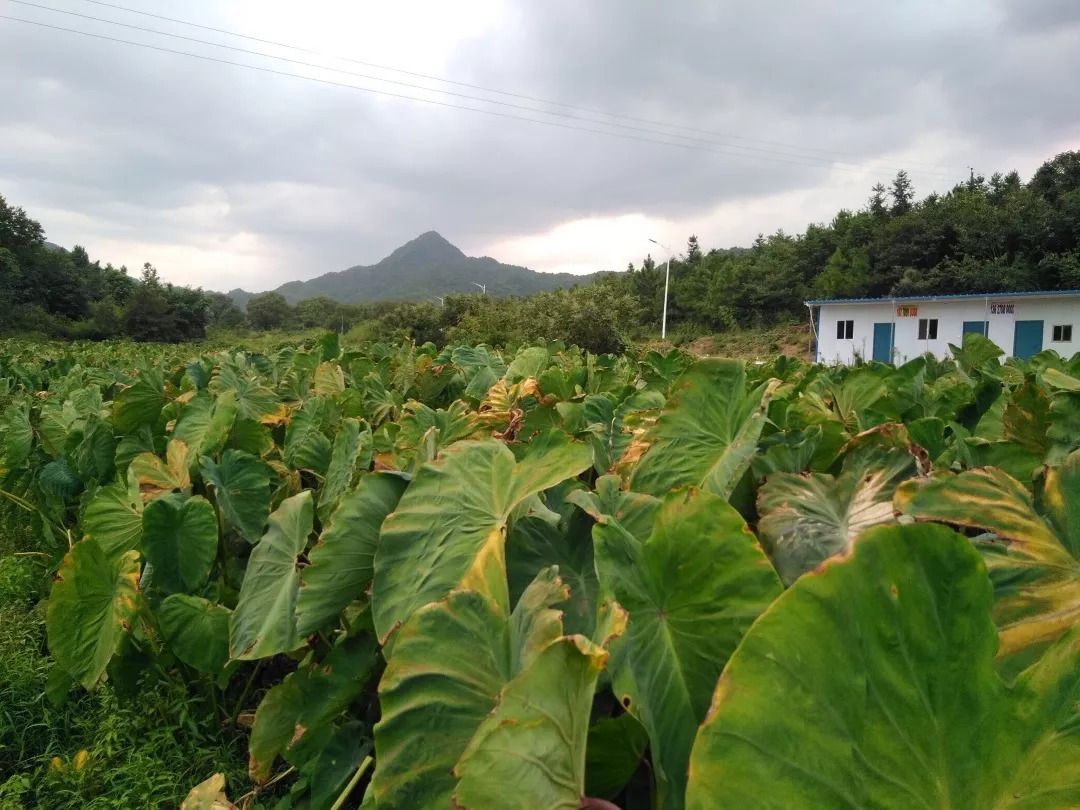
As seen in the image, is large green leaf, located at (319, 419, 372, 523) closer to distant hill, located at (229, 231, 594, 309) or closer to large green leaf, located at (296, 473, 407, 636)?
large green leaf, located at (296, 473, 407, 636)

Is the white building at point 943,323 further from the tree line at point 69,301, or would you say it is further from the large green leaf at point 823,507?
the tree line at point 69,301

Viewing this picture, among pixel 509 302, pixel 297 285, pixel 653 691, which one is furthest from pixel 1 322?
pixel 297 285

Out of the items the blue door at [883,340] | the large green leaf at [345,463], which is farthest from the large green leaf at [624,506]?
the blue door at [883,340]

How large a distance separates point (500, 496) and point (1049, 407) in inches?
33.2

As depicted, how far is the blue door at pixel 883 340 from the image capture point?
22359 millimetres

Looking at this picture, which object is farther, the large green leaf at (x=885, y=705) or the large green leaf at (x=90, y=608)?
the large green leaf at (x=90, y=608)

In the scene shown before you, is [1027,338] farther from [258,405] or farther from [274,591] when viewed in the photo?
[274,591]

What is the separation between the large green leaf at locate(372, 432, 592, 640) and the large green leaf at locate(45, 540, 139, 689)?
3.24 ft

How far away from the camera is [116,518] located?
5.91 ft

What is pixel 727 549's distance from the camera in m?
0.57

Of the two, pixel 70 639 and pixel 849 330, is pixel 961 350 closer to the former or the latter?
pixel 70 639

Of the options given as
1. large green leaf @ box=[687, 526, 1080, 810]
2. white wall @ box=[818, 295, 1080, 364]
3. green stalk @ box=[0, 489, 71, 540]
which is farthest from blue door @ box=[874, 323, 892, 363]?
large green leaf @ box=[687, 526, 1080, 810]

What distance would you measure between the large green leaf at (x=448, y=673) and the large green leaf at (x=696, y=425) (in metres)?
0.37

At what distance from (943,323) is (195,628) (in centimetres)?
2379
